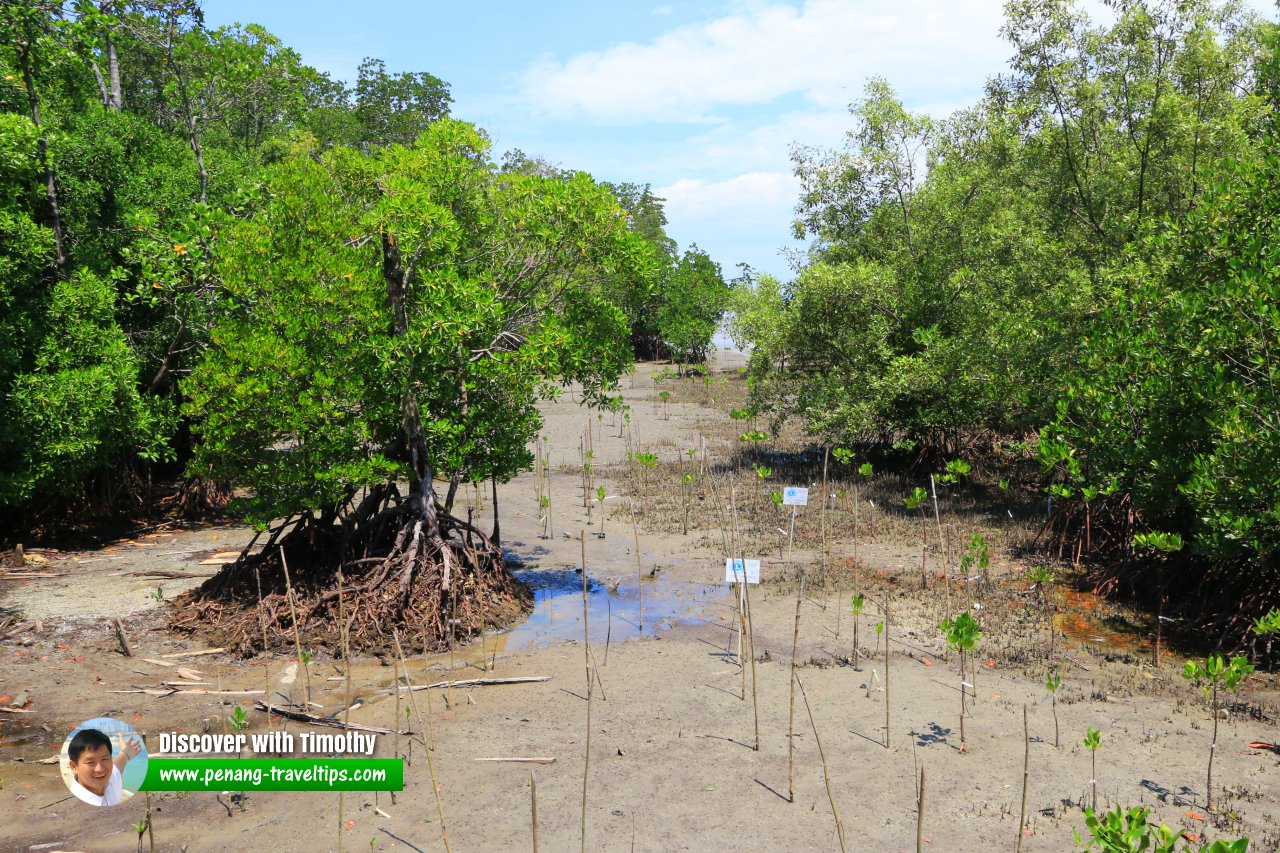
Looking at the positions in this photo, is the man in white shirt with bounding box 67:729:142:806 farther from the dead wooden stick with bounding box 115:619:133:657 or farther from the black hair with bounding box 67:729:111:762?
the dead wooden stick with bounding box 115:619:133:657

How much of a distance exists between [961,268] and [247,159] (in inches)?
583

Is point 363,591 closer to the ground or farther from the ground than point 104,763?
farther from the ground

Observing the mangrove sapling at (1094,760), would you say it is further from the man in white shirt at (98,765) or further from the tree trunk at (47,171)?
the tree trunk at (47,171)

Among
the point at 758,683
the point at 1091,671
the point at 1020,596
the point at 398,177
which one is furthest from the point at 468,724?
the point at 1020,596

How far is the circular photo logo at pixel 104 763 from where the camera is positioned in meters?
6.84

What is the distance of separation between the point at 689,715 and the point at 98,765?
4818 mm

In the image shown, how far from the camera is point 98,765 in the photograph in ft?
23.2

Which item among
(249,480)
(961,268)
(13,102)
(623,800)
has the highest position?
(13,102)

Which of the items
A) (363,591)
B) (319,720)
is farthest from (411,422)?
(319,720)

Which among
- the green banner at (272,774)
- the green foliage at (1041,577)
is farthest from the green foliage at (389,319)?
the green foliage at (1041,577)

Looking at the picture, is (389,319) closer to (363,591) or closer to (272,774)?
(363,591)

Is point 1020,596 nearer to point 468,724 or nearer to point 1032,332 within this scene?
point 1032,332

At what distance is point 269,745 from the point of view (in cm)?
756

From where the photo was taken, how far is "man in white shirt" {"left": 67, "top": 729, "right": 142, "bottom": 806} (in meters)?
6.81
